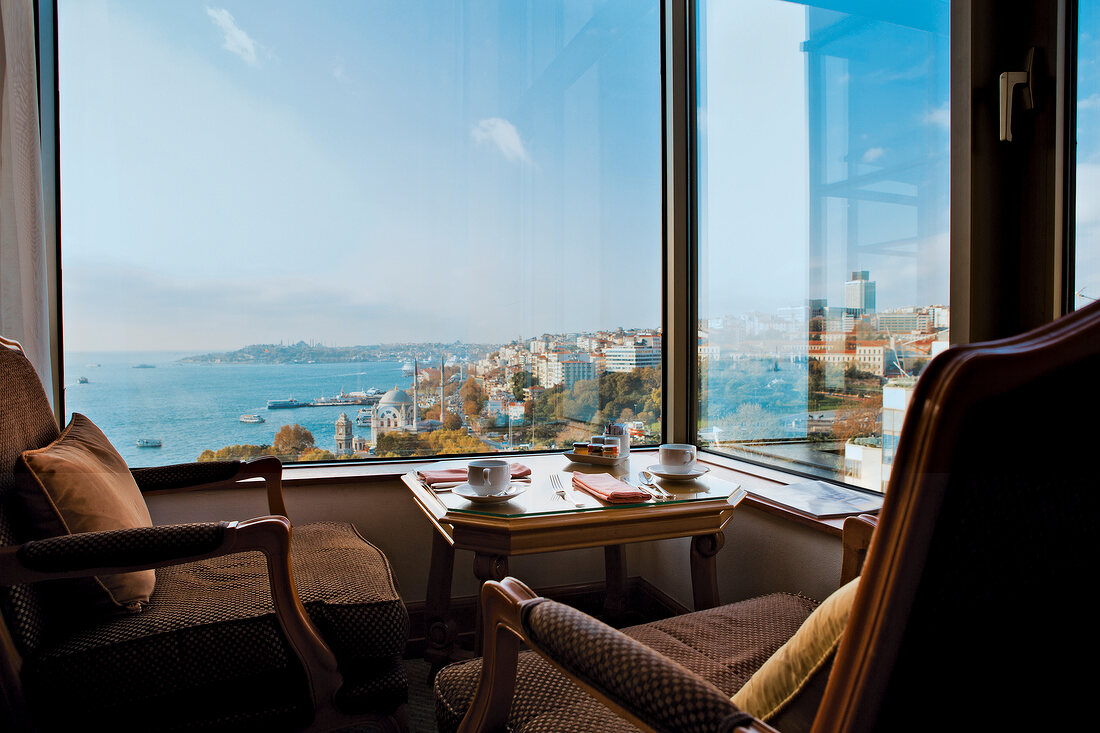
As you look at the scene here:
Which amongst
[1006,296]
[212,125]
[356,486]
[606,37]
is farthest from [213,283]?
[1006,296]

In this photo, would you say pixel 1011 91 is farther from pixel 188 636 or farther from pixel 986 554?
pixel 188 636

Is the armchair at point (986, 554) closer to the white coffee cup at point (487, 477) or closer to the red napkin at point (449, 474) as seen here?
the white coffee cup at point (487, 477)

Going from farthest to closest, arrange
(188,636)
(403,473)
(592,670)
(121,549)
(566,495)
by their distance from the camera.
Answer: (403,473), (566,495), (188,636), (121,549), (592,670)

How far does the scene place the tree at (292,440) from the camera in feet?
7.38

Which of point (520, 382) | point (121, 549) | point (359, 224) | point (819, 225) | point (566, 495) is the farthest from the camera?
point (520, 382)

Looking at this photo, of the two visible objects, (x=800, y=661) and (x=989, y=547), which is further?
(x=800, y=661)

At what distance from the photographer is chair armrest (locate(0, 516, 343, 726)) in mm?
998

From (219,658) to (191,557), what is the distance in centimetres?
22

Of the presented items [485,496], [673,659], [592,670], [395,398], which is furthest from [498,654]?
[395,398]

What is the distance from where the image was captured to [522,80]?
2.46 meters

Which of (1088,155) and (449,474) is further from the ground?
(1088,155)

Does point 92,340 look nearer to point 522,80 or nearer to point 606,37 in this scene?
point 522,80

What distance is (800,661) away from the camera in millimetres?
697

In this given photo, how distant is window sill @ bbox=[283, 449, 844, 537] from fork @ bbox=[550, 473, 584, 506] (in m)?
0.40
